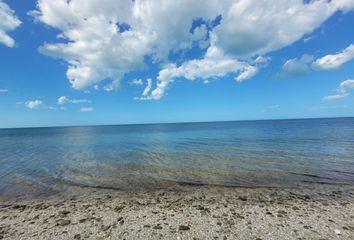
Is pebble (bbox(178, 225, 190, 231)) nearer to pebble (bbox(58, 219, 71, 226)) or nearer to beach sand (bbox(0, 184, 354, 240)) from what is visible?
beach sand (bbox(0, 184, 354, 240))

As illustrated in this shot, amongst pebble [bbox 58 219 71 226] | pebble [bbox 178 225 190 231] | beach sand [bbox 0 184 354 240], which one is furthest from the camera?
pebble [bbox 58 219 71 226]

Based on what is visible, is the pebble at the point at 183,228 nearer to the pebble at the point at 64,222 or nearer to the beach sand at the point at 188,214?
the beach sand at the point at 188,214

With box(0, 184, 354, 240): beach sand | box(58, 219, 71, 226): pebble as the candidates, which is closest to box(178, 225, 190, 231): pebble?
box(0, 184, 354, 240): beach sand

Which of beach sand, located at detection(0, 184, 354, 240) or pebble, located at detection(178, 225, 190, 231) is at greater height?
pebble, located at detection(178, 225, 190, 231)

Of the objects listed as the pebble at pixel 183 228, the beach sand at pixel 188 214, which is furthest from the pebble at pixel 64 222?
the pebble at pixel 183 228

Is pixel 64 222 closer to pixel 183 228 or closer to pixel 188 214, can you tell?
pixel 183 228

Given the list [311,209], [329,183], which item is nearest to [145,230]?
[311,209]

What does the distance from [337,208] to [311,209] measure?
111 cm

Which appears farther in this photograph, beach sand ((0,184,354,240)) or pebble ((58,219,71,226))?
pebble ((58,219,71,226))

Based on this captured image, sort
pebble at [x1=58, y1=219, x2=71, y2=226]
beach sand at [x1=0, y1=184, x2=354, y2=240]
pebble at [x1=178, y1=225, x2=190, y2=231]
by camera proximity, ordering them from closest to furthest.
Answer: beach sand at [x1=0, y1=184, x2=354, y2=240] < pebble at [x1=178, y1=225, x2=190, y2=231] < pebble at [x1=58, y1=219, x2=71, y2=226]

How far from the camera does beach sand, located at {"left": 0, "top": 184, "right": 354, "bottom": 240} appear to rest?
17.7 feet

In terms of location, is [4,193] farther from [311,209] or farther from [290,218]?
[311,209]

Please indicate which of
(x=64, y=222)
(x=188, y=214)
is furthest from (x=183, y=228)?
(x=64, y=222)

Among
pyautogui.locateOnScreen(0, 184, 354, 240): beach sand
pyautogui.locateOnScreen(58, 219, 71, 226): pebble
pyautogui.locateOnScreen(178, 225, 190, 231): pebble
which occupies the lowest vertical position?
pyautogui.locateOnScreen(0, 184, 354, 240): beach sand
